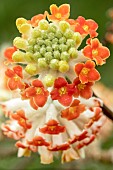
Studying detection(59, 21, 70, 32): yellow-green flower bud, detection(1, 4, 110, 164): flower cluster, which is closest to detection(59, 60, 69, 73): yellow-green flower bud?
detection(1, 4, 110, 164): flower cluster

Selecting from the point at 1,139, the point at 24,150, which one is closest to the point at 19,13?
the point at 1,139

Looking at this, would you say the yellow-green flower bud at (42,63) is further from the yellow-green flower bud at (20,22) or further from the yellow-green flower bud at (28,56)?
the yellow-green flower bud at (20,22)

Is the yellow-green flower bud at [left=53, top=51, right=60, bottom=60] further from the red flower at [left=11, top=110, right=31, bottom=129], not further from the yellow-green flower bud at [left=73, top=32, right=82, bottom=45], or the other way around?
the red flower at [left=11, top=110, right=31, bottom=129]

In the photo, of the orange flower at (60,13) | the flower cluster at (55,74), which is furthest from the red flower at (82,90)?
the orange flower at (60,13)

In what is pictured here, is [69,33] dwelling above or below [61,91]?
above

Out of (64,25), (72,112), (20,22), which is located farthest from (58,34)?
(72,112)

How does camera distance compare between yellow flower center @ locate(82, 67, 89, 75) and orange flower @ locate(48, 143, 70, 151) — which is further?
orange flower @ locate(48, 143, 70, 151)

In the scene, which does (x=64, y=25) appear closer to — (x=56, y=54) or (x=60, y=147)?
(x=56, y=54)

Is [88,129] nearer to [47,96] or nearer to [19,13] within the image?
[47,96]
